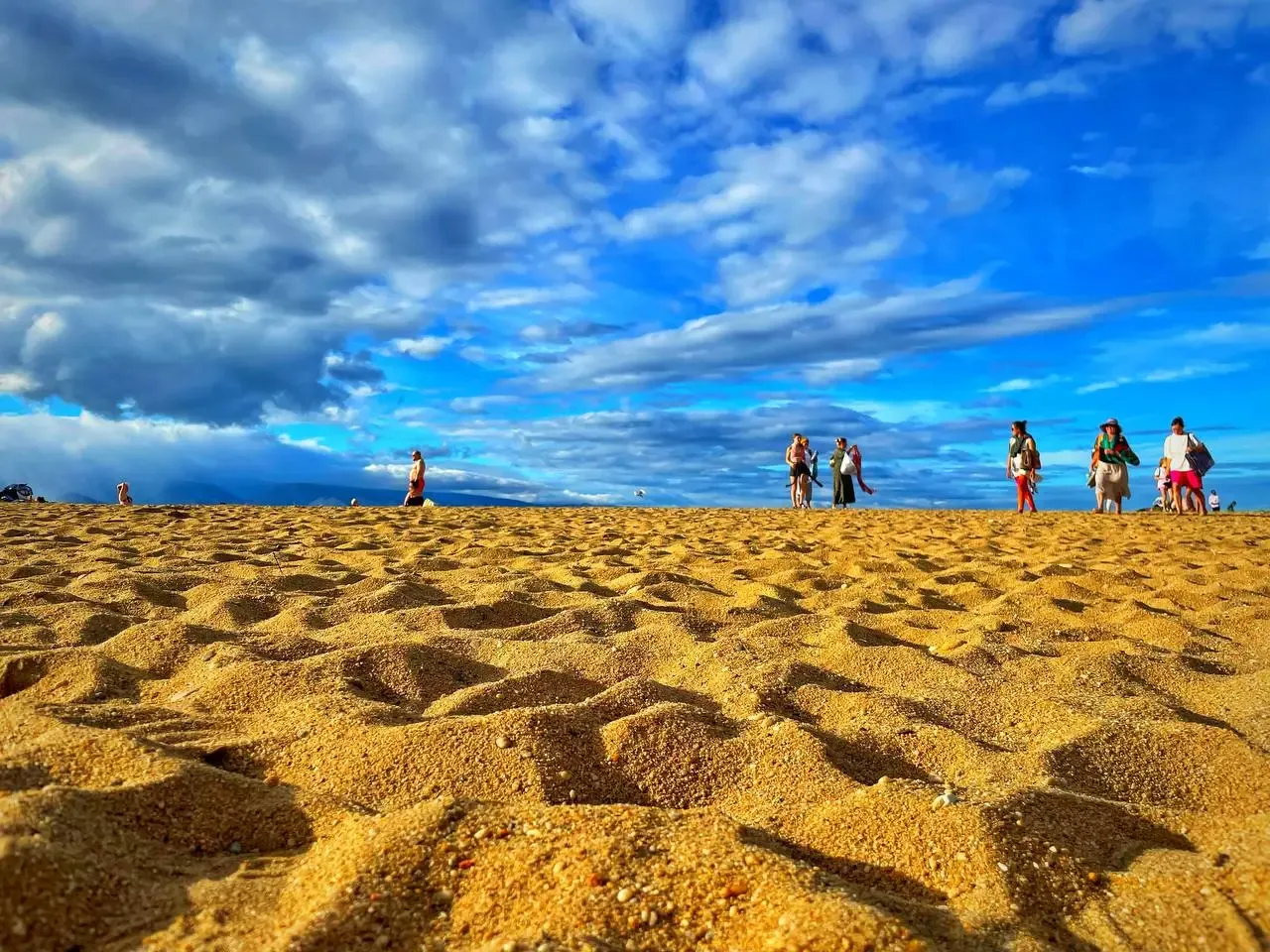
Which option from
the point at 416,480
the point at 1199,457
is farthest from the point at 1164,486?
the point at 416,480

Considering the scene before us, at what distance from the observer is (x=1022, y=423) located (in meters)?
13.6

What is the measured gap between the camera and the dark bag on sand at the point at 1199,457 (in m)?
13.0

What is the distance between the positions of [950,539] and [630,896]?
317 inches

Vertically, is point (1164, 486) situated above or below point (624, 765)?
above

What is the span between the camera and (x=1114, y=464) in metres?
13.0

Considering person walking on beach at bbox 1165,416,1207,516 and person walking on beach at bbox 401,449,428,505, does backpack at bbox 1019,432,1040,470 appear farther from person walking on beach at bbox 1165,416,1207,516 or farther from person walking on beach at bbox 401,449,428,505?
person walking on beach at bbox 401,449,428,505

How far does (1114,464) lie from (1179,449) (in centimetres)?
101

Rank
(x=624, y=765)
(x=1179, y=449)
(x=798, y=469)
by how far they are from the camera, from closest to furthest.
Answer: (x=624, y=765) → (x=1179, y=449) → (x=798, y=469)

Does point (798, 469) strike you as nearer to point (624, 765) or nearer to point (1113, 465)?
point (1113, 465)

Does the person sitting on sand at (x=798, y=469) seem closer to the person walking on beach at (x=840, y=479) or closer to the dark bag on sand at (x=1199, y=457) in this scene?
the person walking on beach at (x=840, y=479)

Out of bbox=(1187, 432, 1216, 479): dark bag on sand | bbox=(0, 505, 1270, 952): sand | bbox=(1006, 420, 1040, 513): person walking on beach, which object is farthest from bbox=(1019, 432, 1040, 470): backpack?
bbox=(0, 505, 1270, 952): sand

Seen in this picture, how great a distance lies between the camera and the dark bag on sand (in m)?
13.0

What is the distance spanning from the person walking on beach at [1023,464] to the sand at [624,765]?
8191 mm

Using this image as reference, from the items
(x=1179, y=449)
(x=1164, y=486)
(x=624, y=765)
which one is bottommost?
(x=624, y=765)
